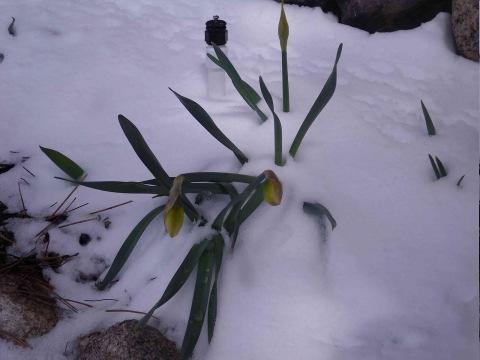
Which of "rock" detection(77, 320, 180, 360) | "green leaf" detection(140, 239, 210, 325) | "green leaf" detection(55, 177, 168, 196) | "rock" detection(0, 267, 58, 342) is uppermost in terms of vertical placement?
"green leaf" detection(55, 177, 168, 196)

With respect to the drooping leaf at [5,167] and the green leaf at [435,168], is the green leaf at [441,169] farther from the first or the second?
the drooping leaf at [5,167]

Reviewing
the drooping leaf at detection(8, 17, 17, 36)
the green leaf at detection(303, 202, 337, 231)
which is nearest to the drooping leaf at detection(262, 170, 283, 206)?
the green leaf at detection(303, 202, 337, 231)

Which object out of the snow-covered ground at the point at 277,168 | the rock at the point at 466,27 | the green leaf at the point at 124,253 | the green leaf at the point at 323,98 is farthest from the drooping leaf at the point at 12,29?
the rock at the point at 466,27

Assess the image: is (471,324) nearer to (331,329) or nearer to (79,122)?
(331,329)

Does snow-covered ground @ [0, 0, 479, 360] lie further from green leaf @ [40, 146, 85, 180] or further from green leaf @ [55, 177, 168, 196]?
green leaf @ [55, 177, 168, 196]

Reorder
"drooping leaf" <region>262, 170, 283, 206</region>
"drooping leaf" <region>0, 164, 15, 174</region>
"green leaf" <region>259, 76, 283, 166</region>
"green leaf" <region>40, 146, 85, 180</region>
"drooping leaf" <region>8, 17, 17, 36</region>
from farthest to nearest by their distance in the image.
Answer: "drooping leaf" <region>8, 17, 17, 36</region> < "drooping leaf" <region>0, 164, 15, 174</region> < "green leaf" <region>40, 146, 85, 180</region> < "green leaf" <region>259, 76, 283, 166</region> < "drooping leaf" <region>262, 170, 283, 206</region>

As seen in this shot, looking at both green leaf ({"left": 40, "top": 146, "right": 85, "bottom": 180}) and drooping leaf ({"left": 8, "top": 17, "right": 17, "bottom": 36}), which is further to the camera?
drooping leaf ({"left": 8, "top": 17, "right": 17, "bottom": 36})
